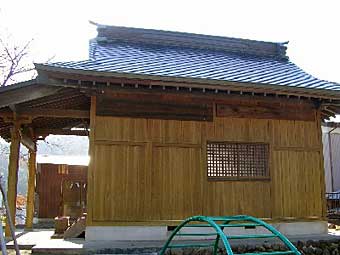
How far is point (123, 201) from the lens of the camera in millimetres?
7688

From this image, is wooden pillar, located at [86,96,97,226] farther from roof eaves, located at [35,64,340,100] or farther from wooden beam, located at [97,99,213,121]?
roof eaves, located at [35,64,340,100]

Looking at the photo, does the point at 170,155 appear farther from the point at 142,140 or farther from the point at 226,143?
the point at 226,143

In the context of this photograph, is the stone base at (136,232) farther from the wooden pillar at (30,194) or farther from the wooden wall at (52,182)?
the wooden wall at (52,182)

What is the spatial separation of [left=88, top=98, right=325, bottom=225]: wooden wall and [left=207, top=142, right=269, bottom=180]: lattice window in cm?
14

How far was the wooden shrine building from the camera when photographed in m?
7.64

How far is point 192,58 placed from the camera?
418 inches

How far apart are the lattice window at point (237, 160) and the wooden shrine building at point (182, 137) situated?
2 centimetres

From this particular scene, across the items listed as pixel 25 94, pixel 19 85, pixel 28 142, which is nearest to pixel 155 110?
pixel 25 94

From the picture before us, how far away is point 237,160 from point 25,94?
479 centimetres

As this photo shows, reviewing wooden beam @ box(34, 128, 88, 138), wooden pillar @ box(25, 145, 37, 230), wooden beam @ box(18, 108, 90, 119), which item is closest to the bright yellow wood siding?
wooden beam @ box(18, 108, 90, 119)

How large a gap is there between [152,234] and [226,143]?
2.57 m

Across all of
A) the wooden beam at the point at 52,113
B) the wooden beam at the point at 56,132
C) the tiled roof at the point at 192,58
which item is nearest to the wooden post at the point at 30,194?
the wooden beam at the point at 56,132

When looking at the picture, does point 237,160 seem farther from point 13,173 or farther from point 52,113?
point 13,173

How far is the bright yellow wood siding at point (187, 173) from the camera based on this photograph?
772cm
